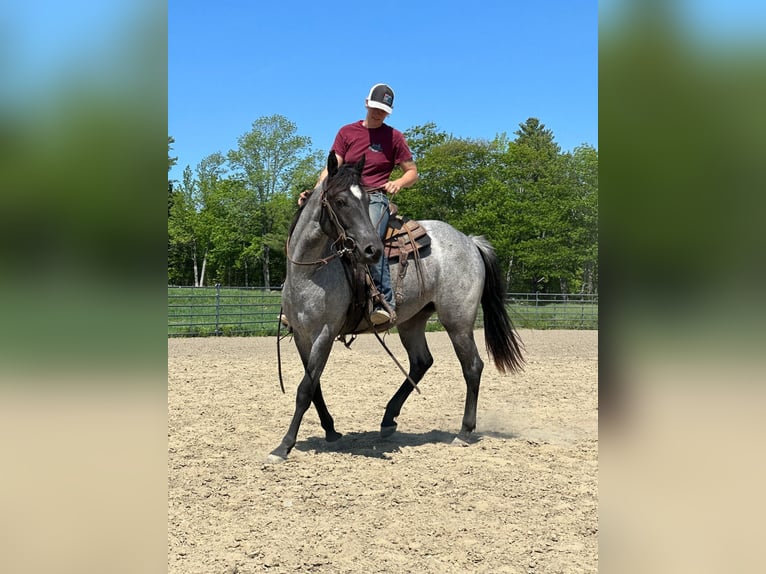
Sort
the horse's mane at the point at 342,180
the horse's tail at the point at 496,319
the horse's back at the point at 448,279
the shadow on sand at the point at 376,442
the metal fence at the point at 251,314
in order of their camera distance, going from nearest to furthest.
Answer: the horse's mane at the point at 342,180
the shadow on sand at the point at 376,442
the horse's back at the point at 448,279
the horse's tail at the point at 496,319
the metal fence at the point at 251,314

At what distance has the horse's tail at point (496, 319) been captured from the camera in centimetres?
577

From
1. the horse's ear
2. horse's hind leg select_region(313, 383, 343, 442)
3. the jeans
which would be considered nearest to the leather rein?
the horse's ear

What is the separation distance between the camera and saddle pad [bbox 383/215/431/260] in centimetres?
516

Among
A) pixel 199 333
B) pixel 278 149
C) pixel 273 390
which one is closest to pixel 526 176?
pixel 278 149

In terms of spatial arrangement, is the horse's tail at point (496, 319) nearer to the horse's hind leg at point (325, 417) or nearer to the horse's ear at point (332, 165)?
the horse's hind leg at point (325, 417)

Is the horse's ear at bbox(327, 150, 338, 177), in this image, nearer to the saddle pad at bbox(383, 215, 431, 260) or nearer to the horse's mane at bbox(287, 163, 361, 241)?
the horse's mane at bbox(287, 163, 361, 241)

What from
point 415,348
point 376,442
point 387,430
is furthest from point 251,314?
point 376,442

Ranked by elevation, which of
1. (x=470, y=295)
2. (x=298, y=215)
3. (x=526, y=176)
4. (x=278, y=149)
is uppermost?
(x=278, y=149)

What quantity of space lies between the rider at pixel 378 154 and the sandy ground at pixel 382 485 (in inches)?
52.5

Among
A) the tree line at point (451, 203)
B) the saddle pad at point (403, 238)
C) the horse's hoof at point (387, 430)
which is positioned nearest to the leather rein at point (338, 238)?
the saddle pad at point (403, 238)

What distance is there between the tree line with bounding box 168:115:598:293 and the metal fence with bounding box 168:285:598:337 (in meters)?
8.14
